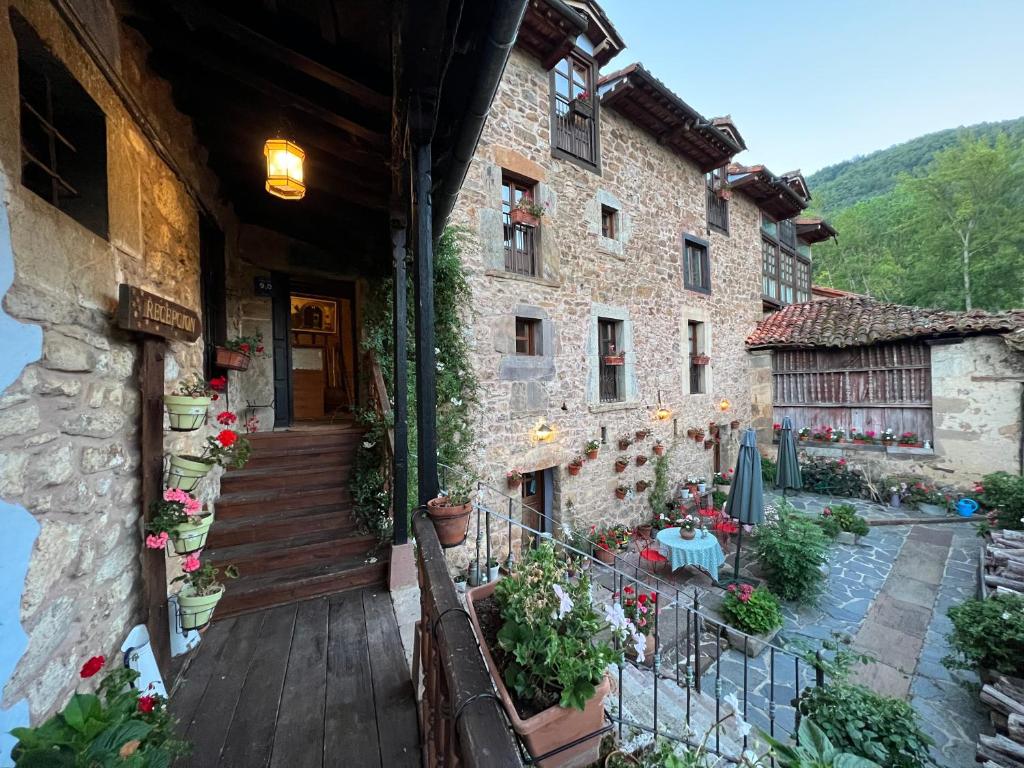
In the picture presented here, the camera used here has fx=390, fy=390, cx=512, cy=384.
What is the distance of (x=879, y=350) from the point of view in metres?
9.20

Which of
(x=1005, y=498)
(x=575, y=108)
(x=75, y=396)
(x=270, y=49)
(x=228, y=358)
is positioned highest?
(x=575, y=108)

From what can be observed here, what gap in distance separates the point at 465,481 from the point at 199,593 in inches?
124

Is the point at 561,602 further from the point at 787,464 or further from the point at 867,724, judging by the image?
the point at 787,464

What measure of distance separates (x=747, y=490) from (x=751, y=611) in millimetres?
1634

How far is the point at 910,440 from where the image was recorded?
8.75 m

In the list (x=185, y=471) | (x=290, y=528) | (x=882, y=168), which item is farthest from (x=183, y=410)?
(x=882, y=168)

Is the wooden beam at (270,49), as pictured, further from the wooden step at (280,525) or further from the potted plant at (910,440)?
the potted plant at (910,440)

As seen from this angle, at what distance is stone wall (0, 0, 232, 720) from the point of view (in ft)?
4.21

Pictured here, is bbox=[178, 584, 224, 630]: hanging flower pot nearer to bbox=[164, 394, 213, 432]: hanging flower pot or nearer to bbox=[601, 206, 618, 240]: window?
bbox=[164, 394, 213, 432]: hanging flower pot

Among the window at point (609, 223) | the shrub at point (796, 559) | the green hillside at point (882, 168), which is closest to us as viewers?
the shrub at point (796, 559)

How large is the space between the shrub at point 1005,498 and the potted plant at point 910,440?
1375 mm

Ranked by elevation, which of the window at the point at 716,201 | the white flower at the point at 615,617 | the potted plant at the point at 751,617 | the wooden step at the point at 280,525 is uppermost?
the window at the point at 716,201

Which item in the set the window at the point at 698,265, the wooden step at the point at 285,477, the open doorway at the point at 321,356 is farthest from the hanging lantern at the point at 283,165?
the window at the point at 698,265

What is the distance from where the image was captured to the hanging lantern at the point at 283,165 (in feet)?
8.13
